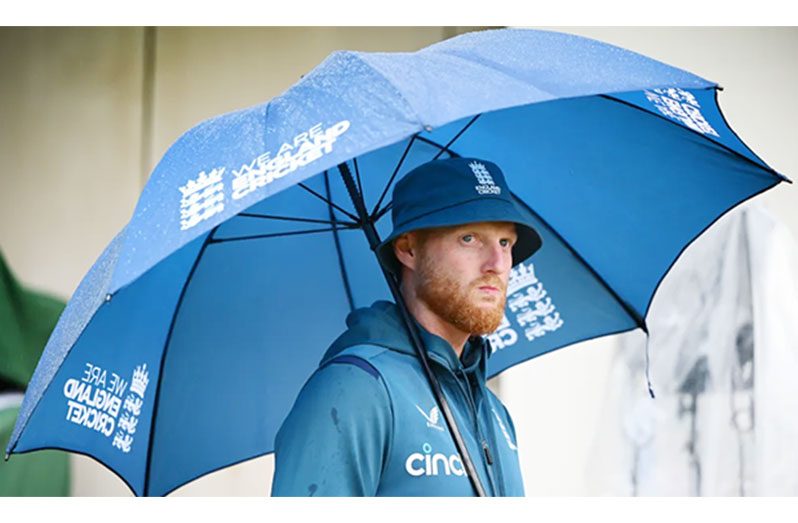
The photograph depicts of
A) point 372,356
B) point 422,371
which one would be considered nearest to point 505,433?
point 422,371

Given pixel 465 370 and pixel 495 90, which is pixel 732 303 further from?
pixel 495 90

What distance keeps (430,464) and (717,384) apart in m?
2.25

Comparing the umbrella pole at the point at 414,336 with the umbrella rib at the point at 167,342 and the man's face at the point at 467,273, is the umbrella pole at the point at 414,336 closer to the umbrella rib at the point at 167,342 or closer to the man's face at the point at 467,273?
the man's face at the point at 467,273

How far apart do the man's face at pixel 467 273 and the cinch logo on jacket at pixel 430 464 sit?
275 mm

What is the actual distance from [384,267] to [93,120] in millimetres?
2494

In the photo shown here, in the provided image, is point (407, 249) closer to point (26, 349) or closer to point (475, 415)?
point (475, 415)

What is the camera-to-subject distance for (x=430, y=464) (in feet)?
7.00

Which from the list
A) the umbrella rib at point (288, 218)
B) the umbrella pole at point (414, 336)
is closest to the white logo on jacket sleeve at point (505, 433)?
the umbrella pole at point (414, 336)

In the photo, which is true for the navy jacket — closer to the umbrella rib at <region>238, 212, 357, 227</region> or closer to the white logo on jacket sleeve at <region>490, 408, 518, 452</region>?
the white logo on jacket sleeve at <region>490, 408, 518, 452</region>

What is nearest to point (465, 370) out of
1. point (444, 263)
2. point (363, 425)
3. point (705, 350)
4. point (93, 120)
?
point (444, 263)

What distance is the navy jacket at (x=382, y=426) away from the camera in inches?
80.6

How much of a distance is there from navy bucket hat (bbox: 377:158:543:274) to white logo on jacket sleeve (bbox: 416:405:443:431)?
345mm

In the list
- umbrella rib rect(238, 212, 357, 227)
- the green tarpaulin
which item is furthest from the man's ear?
the green tarpaulin

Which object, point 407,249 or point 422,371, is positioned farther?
point 407,249
